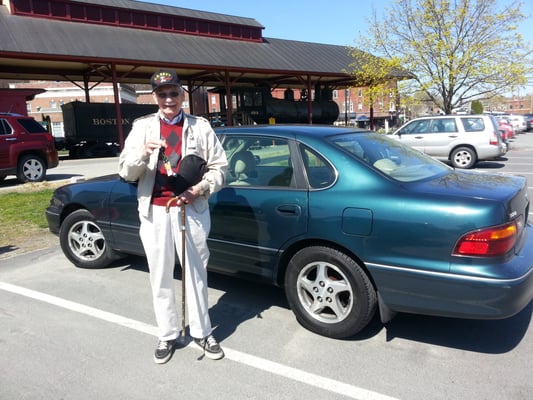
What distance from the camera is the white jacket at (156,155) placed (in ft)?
9.14

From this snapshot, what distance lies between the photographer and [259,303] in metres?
4.00

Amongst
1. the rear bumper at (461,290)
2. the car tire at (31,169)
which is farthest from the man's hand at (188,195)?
the car tire at (31,169)

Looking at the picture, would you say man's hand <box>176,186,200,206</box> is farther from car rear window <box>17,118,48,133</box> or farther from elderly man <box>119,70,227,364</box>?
car rear window <box>17,118,48,133</box>

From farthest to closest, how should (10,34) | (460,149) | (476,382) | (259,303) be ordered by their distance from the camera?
1. (10,34)
2. (460,149)
3. (259,303)
4. (476,382)

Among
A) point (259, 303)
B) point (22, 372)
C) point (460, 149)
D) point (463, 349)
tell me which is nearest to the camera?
point (22, 372)

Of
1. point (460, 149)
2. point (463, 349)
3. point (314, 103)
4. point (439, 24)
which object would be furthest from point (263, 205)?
point (314, 103)

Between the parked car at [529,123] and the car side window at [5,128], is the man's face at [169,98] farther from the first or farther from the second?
the parked car at [529,123]

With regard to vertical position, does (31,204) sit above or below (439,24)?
below

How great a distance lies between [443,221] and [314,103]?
29.0 meters

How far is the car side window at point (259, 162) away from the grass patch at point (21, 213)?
162 inches

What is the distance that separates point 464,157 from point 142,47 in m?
16.2

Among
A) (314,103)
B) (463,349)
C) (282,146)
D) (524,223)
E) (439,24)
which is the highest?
(439,24)

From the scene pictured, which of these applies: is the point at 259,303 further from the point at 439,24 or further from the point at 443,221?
the point at 439,24

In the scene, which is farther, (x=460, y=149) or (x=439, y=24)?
(x=439, y=24)
